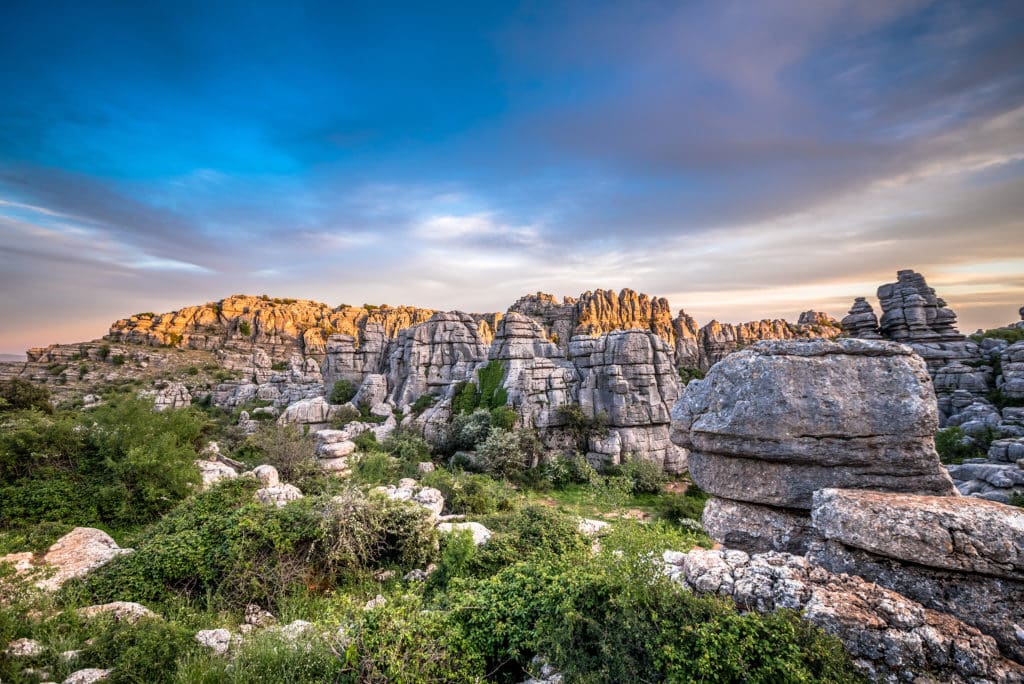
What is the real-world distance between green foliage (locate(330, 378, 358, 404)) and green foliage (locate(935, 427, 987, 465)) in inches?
1926

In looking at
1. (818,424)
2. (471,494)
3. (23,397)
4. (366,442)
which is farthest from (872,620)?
(23,397)

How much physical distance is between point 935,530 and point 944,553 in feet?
0.78

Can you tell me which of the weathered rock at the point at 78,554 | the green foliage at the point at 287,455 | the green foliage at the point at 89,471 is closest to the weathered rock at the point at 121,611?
the weathered rock at the point at 78,554

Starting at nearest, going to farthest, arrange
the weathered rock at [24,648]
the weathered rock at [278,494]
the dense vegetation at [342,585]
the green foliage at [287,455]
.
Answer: the dense vegetation at [342,585] → the weathered rock at [24,648] → the weathered rock at [278,494] → the green foliage at [287,455]

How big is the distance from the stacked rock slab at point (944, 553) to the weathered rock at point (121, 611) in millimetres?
11994

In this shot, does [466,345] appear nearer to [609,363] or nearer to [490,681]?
[609,363]

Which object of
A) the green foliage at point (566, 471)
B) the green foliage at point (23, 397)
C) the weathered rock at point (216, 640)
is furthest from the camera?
the green foliage at point (566, 471)

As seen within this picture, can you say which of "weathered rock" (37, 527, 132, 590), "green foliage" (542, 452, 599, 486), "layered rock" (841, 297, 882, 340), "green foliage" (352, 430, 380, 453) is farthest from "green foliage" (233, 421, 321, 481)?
"layered rock" (841, 297, 882, 340)

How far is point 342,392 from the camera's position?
4041 cm

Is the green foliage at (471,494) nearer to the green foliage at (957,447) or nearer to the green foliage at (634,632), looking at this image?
the green foliage at (634,632)

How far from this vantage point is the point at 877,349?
246 inches

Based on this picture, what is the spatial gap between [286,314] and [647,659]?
98377 millimetres

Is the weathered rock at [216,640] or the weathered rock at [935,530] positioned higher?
the weathered rock at [935,530]

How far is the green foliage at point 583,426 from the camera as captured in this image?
1015 inches
